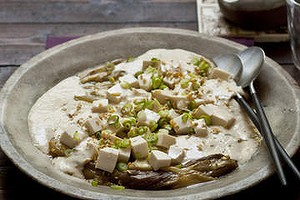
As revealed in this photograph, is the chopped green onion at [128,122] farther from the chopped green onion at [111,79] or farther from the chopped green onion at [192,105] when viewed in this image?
the chopped green onion at [111,79]

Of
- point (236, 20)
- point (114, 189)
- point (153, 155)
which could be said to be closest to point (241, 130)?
point (153, 155)

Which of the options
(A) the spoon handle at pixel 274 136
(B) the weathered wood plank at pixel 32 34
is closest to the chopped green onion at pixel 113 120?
(A) the spoon handle at pixel 274 136

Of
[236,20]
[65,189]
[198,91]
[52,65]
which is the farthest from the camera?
[236,20]

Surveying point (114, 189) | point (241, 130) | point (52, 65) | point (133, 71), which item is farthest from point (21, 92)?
point (241, 130)

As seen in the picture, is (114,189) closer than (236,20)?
Yes

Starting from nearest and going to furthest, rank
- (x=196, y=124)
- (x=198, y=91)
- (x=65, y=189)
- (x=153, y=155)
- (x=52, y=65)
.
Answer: (x=65, y=189) → (x=153, y=155) → (x=196, y=124) → (x=198, y=91) → (x=52, y=65)

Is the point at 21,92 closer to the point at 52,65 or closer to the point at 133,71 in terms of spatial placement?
the point at 52,65
